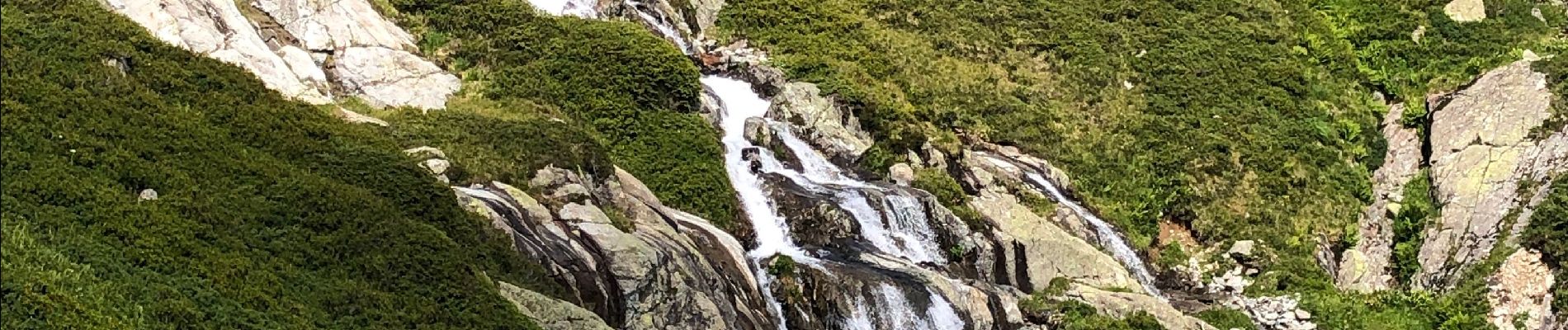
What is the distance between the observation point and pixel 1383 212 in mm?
34312

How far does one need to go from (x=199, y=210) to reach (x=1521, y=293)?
→ 86.5 feet

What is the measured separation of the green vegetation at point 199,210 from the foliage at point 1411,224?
22544 millimetres

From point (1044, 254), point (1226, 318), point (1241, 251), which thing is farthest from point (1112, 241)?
point (1226, 318)

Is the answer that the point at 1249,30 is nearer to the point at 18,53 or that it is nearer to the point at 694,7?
the point at 694,7

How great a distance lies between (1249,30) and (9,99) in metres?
36.2

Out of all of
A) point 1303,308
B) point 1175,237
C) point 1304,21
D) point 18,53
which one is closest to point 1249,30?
point 1304,21

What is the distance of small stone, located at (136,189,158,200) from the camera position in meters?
15.1

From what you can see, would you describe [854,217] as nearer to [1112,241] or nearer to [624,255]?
[1112,241]

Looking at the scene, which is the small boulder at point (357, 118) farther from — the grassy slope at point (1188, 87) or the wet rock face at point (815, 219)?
the grassy slope at point (1188, 87)

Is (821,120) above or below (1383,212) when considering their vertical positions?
above

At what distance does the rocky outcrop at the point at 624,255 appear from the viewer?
1873 centimetres

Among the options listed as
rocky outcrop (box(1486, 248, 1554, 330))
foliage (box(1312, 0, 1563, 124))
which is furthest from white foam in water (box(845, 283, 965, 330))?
foliage (box(1312, 0, 1563, 124))

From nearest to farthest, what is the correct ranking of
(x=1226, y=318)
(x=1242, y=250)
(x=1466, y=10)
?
(x=1226, y=318) < (x=1242, y=250) < (x=1466, y=10)

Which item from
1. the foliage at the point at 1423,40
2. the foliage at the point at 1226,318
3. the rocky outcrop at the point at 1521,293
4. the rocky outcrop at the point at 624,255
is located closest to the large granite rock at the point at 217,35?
the rocky outcrop at the point at 624,255
